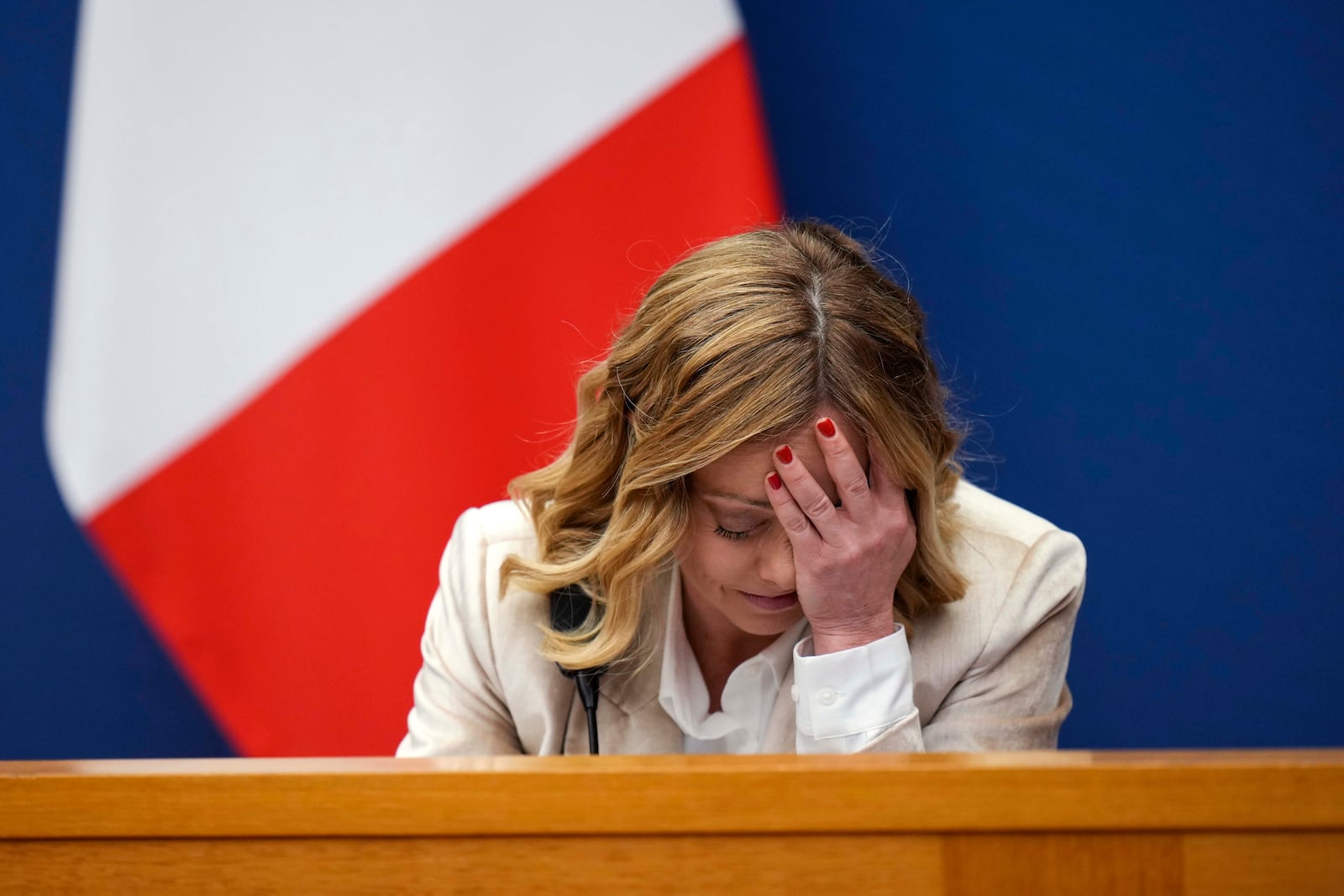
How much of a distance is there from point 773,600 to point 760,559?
0.06 meters

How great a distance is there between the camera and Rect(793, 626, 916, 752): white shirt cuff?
1200mm

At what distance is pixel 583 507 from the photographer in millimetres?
1318

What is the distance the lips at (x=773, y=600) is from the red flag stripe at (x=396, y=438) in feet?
2.36

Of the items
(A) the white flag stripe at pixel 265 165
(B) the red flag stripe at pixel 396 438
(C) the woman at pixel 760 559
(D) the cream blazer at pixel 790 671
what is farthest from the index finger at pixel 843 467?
(A) the white flag stripe at pixel 265 165

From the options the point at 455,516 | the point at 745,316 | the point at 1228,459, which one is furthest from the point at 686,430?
the point at 1228,459

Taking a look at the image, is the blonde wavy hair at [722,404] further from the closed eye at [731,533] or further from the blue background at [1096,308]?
the blue background at [1096,308]

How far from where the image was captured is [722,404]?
3.74 ft

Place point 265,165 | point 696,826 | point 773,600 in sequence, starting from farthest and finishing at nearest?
point 265,165 → point 773,600 → point 696,826

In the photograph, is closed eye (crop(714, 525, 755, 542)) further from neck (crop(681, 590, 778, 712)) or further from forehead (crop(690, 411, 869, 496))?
neck (crop(681, 590, 778, 712))

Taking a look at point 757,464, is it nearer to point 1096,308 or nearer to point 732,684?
point 732,684

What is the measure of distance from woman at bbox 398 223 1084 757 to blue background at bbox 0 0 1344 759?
1.97ft

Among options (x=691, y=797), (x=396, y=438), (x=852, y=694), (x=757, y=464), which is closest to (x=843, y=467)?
(x=757, y=464)

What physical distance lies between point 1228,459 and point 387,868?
1.60 metres

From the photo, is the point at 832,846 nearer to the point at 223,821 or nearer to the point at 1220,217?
the point at 223,821
